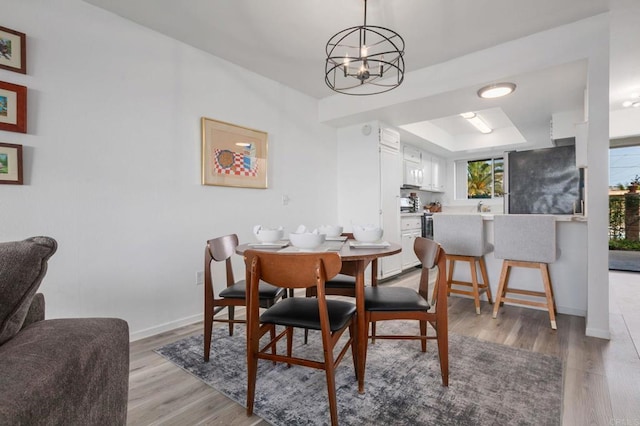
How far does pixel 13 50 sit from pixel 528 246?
387 centimetres

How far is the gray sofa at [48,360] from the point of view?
0.62 m

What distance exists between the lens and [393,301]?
1.74 metres

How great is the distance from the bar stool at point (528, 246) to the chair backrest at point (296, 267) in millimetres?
2044

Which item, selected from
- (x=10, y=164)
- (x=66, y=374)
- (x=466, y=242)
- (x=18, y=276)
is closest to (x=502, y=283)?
(x=466, y=242)

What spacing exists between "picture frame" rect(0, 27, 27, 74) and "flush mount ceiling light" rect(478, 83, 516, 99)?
3.52m

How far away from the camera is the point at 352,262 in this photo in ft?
5.52

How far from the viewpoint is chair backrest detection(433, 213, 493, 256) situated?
2.96 m

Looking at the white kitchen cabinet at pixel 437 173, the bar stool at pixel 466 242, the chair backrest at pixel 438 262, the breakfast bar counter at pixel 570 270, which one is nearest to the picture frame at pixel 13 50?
the chair backrest at pixel 438 262

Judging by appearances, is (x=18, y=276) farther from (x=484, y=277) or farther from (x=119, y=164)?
(x=484, y=277)

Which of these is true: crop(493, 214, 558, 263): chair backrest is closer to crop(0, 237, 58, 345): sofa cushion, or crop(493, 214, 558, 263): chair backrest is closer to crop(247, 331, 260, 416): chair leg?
crop(247, 331, 260, 416): chair leg

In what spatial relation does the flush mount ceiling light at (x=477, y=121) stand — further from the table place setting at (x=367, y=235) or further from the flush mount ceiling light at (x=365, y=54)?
the table place setting at (x=367, y=235)

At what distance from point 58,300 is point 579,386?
10.3ft

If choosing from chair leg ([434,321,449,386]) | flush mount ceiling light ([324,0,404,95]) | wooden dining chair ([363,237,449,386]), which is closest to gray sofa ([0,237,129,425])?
wooden dining chair ([363,237,449,386])

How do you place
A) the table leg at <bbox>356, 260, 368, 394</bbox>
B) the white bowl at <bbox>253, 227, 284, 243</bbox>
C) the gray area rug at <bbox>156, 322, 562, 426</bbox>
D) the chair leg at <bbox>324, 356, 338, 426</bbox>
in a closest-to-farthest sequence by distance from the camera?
the chair leg at <bbox>324, 356, 338, 426</bbox>
the gray area rug at <bbox>156, 322, 562, 426</bbox>
the table leg at <bbox>356, 260, 368, 394</bbox>
the white bowl at <bbox>253, 227, 284, 243</bbox>
